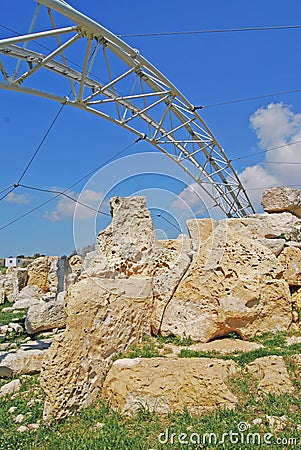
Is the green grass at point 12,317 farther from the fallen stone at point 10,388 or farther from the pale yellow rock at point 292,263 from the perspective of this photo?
the pale yellow rock at point 292,263

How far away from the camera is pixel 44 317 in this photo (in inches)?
360

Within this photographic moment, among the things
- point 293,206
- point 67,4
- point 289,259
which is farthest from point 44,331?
point 293,206

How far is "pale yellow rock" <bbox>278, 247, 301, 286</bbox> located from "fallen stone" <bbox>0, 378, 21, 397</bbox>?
4.55m

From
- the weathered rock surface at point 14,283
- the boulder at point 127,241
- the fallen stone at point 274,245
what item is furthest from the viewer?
the weathered rock surface at point 14,283

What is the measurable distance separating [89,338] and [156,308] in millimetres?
1465

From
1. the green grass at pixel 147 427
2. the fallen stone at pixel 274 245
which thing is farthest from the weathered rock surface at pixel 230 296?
the green grass at pixel 147 427

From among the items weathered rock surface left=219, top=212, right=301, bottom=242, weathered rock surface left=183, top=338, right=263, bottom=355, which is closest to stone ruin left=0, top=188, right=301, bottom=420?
weathered rock surface left=183, top=338, right=263, bottom=355

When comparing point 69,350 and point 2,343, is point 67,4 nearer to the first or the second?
point 69,350

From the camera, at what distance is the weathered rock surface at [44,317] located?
9055 mm

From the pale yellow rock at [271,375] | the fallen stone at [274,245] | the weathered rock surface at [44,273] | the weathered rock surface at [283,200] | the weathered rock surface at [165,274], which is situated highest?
the weathered rock surface at [283,200]

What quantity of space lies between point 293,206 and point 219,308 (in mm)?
7863

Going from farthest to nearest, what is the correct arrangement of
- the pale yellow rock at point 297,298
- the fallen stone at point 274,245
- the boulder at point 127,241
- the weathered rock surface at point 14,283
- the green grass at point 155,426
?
the weathered rock surface at point 14,283, the fallen stone at point 274,245, the pale yellow rock at point 297,298, the boulder at point 127,241, the green grass at point 155,426

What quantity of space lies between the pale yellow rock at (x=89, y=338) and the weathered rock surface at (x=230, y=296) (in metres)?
0.66

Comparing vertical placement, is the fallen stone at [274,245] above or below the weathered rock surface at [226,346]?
above
